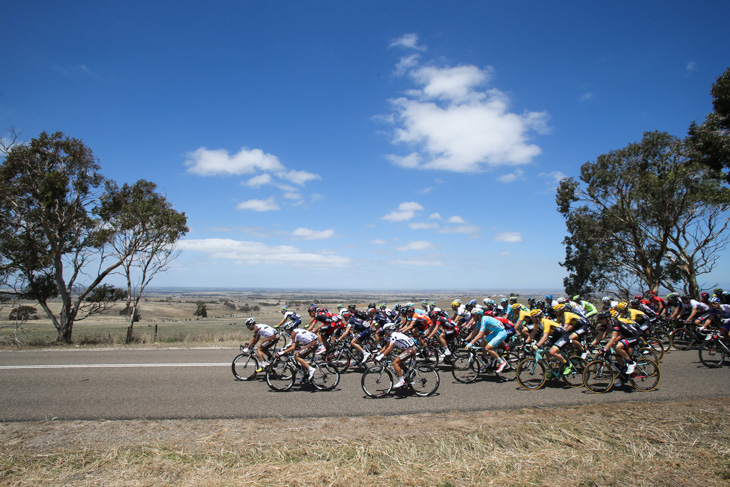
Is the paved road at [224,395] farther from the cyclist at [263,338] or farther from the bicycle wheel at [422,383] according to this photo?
the cyclist at [263,338]

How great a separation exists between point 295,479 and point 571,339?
750cm

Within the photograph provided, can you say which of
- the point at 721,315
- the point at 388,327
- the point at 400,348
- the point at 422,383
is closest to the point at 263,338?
the point at 388,327

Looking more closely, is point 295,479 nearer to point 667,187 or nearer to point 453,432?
point 453,432

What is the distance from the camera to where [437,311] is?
39.6 ft

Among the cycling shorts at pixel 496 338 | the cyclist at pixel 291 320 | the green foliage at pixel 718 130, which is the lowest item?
the cycling shorts at pixel 496 338

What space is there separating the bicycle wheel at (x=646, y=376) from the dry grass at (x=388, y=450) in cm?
160

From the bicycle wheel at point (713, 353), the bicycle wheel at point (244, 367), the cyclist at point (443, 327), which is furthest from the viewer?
the cyclist at point (443, 327)

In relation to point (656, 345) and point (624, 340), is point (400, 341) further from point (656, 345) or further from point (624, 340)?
point (656, 345)

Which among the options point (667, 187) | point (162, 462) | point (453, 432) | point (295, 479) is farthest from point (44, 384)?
point (667, 187)

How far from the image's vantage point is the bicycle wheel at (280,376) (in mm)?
9609

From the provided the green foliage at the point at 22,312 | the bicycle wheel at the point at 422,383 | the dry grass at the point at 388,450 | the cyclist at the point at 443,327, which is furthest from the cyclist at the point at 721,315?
the green foliage at the point at 22,312

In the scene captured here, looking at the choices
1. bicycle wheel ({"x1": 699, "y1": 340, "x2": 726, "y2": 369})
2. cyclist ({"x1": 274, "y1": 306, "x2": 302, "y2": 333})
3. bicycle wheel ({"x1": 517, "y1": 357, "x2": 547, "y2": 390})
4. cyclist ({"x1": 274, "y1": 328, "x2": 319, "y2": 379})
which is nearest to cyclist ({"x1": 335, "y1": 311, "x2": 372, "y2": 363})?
cyclist ({"x1": 274, "y1": 306, "x2": 302, "y2": 333})

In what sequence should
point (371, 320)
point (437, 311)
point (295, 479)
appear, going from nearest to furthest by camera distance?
point (295, 479) < point (437, 311) < point (371, 320)

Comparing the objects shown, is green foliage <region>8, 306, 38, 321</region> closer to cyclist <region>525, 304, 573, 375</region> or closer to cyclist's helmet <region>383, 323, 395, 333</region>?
cyclist's helmet <region>383, 323, 395, 333</region>
